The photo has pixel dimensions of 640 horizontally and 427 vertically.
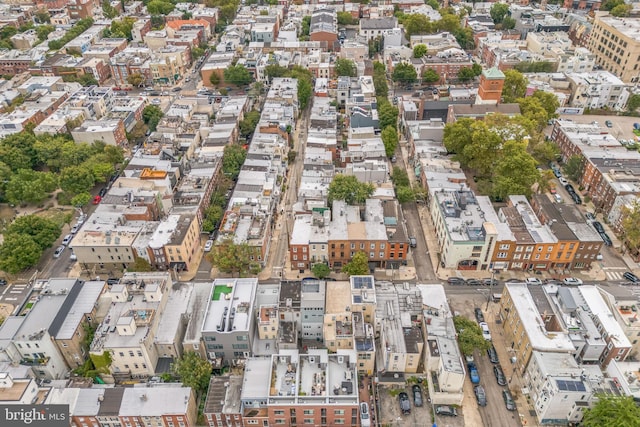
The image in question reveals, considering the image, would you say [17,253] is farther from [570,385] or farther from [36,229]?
[570,385]

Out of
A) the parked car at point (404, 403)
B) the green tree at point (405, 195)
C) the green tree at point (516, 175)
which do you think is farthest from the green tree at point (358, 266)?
the green tree at point (516, 175)

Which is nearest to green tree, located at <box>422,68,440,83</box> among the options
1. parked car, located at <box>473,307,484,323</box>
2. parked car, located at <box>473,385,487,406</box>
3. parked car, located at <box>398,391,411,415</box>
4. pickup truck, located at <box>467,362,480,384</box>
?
parked car, located at <box>473,307,484,323</box>

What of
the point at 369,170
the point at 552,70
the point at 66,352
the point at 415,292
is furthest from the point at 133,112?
the point at 552,70

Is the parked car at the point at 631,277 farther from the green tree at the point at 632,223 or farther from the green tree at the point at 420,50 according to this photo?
the green tree at the point at 420,50

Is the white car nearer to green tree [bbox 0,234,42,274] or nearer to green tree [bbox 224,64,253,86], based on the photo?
green tree [bbox 0,234,42,274]

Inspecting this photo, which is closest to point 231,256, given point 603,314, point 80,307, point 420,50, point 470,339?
point 80,307
